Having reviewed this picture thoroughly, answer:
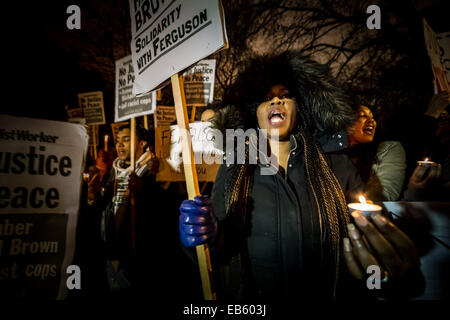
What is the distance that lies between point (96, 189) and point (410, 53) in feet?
25.0

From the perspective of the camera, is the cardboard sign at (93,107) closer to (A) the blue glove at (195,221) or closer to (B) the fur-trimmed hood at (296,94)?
(B) the fur-trimmed hood at (296,94)

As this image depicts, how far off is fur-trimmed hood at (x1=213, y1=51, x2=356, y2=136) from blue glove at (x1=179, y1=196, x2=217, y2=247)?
95cm

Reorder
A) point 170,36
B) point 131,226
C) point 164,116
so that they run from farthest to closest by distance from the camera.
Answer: point 164,116, point 131,226, point 170,36

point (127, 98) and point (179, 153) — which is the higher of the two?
point (127, 98)

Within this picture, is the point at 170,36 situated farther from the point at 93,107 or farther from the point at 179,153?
the point at 93,107

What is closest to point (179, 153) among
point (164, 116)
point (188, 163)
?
point (164, 116)

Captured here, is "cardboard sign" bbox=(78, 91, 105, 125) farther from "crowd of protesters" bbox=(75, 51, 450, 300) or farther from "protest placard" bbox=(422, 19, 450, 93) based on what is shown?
"protest placard" bbox=(422, 19, 450, 93)

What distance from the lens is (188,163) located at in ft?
4.35

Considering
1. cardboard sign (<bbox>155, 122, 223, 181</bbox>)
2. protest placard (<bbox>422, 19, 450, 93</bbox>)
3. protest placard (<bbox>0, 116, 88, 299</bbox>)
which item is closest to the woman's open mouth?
protest placard (<bbox>0, 116, 88, 299</bbox>)

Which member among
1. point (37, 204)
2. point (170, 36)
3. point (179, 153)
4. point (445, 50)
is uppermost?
point (445, 50)

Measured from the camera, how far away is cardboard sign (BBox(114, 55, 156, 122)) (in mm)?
3281

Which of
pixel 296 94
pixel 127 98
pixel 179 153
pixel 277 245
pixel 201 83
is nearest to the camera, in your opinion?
pixel 277 245

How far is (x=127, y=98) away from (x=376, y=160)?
368cm
